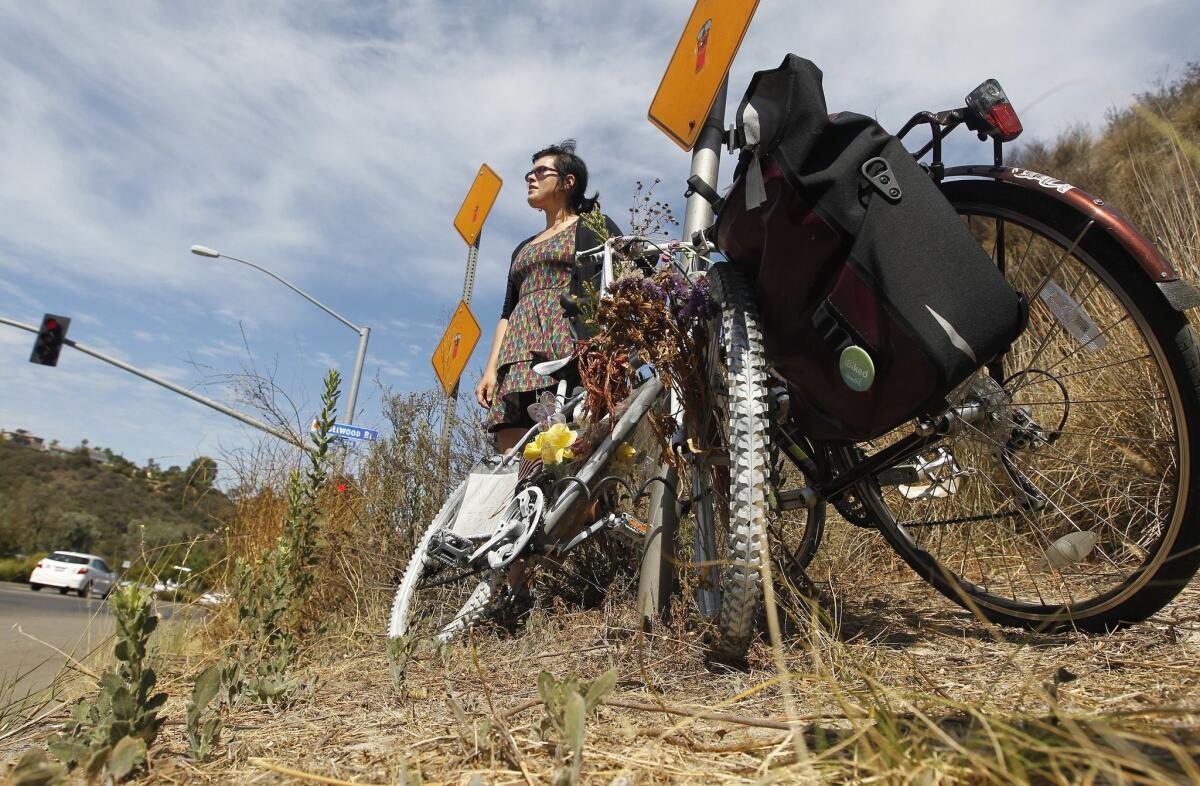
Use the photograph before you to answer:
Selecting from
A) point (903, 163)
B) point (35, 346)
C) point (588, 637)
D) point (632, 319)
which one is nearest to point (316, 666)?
point (588, 637)

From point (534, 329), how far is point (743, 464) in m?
1.80

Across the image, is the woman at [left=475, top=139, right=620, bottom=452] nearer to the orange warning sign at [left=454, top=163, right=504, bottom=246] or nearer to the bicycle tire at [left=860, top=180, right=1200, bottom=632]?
the bicycle tire at [left=860, top=180, right=1200, bottom=632]

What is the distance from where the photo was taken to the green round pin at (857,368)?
1.27 meters

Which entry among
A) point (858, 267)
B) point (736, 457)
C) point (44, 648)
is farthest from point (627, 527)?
point (44, 648)

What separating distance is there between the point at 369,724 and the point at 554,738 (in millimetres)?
462

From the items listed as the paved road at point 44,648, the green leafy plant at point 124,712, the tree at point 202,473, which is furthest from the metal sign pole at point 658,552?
the tree at point 202,473

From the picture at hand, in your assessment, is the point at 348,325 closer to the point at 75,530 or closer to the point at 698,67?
the point at 698,67

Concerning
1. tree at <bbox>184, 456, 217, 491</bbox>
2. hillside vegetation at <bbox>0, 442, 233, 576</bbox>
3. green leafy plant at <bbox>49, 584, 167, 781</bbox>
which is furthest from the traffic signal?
green leafy plant at <bbox>49, 584, 167, 781</bbox>

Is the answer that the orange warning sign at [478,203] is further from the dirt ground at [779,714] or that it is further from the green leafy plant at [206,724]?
the green leafy plant at [206,724]

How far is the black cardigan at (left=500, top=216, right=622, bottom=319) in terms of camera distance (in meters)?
2.88

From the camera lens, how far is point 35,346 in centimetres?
1684

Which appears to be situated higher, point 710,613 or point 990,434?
point 990,434

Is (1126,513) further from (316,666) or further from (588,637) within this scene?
(316,666)

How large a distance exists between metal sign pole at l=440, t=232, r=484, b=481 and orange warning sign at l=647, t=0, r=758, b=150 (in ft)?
7.31
